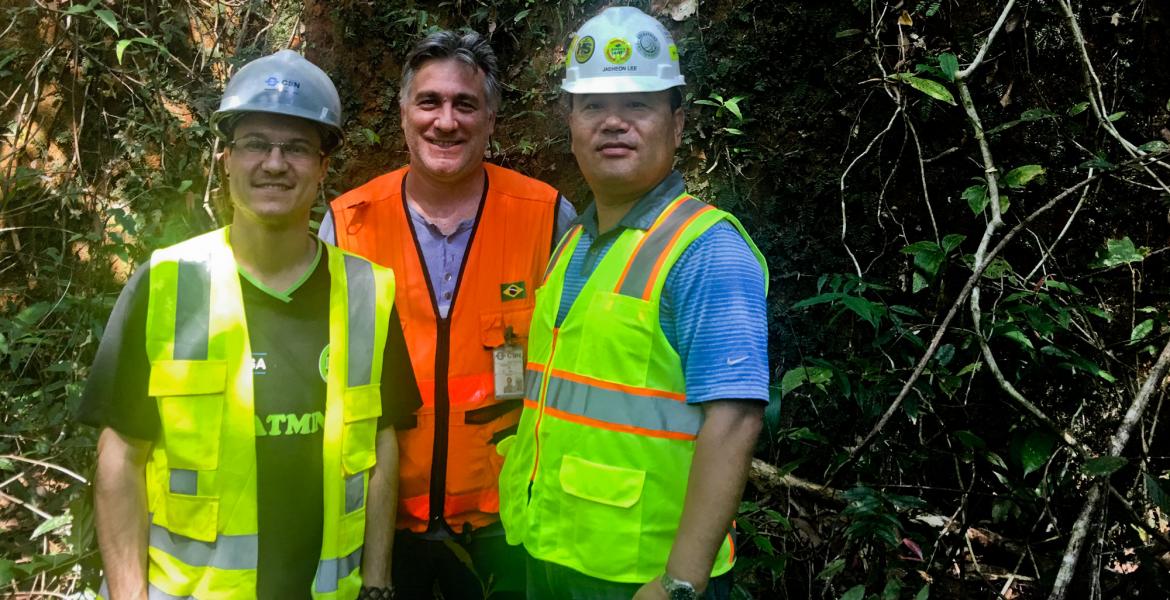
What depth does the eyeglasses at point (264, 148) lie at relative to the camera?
1.94 meters

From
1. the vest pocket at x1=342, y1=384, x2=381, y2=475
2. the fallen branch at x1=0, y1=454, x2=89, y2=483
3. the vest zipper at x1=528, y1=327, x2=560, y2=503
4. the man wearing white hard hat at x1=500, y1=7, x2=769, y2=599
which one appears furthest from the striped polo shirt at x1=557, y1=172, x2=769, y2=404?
the fallen branch at x1=0, y1=454, x2=89, y2=483

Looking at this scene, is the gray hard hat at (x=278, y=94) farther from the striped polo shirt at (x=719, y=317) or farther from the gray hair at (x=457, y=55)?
the striped polo shirt at (x=719, y=317)

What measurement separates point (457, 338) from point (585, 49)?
1.00m

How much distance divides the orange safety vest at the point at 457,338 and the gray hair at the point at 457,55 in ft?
1.31

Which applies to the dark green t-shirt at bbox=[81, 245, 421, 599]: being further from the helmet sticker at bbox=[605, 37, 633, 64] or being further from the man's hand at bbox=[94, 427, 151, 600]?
the helmet sticker at bbox=[605, 37, 633, 64]

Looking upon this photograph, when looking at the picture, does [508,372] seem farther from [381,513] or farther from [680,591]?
[680,591]

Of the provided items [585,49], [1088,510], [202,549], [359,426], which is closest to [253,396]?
[359,426]

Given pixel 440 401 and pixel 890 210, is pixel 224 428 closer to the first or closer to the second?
pixel 440 401

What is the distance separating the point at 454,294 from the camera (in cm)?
254

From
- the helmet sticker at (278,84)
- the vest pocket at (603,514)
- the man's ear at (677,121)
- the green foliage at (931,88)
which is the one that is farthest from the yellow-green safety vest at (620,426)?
the green foliage at (931,88)

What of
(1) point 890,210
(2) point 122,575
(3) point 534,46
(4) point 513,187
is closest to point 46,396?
(2) point 122,575

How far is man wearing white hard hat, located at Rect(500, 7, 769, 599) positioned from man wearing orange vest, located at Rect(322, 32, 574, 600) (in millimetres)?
460

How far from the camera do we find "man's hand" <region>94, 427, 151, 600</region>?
1.83 m

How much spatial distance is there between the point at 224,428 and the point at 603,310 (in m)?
0.97
